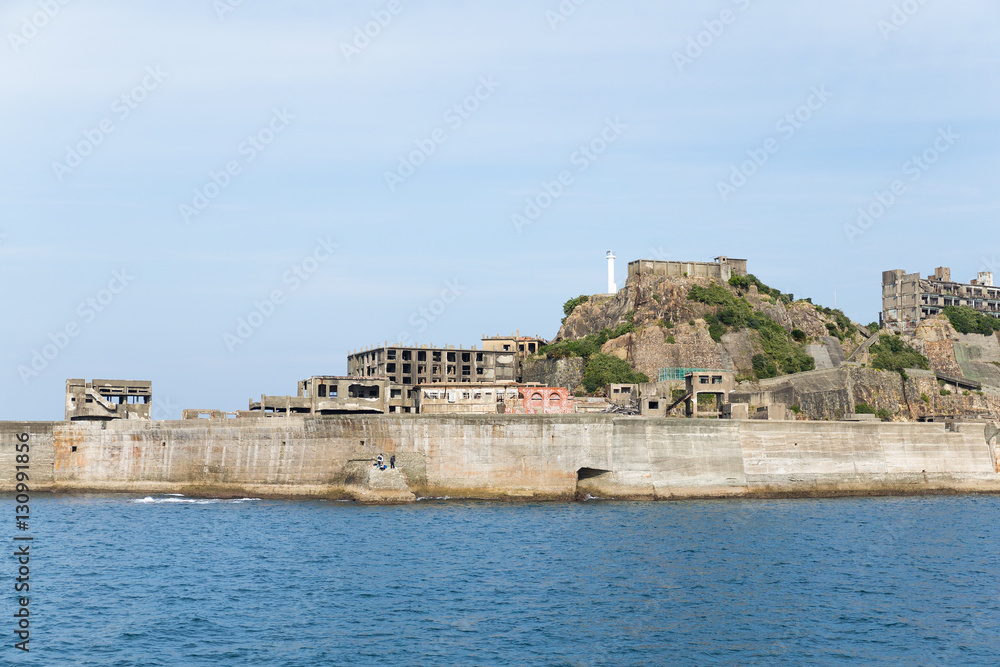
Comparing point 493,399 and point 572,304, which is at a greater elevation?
point 572,304

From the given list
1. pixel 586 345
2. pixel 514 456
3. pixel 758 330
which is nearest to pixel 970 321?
pixel 758 330

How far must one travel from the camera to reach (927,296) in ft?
516

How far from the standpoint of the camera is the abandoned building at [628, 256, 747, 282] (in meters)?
123

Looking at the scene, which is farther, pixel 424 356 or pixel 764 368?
pixel 424 356

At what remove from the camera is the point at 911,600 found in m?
42.9

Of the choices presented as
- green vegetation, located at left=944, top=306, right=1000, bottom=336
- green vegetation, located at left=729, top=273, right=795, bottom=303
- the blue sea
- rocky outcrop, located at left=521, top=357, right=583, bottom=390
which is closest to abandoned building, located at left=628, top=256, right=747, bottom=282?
green vegetation, located at left=729, top=273, right=795, bottom=303

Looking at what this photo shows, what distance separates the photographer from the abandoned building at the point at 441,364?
420 feet

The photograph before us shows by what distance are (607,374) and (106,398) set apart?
51652mm

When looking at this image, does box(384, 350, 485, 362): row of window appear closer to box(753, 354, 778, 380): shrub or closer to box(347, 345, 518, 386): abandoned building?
box(347, 345, 518, 386): abandoned building

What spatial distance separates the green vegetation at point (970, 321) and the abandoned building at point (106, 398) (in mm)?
103112

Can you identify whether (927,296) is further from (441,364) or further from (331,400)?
(331,400)

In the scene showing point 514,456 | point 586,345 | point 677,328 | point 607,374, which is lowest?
point 514,456

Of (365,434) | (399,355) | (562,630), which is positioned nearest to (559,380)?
(399,355)

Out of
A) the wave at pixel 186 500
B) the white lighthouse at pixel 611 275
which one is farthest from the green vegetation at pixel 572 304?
the wave at pixel 186 500
